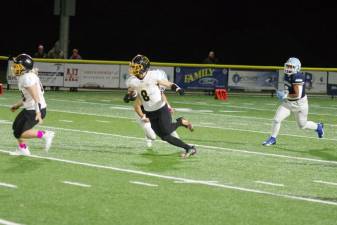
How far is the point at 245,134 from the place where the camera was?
55.6 ft

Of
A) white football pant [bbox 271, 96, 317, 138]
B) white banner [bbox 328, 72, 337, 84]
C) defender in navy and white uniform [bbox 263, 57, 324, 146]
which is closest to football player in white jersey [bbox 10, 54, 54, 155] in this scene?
defender in navy and white uniform [bbox 263, 57, 324, 146]

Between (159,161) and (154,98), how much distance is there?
3.20 ft

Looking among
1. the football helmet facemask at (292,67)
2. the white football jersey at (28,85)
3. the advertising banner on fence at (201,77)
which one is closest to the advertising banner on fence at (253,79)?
the advertising banner on fence at (201,77)

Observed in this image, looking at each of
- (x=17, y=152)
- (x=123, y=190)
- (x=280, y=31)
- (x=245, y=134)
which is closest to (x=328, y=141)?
(x=245, y=134)

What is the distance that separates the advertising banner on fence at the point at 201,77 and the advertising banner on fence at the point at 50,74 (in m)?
3.93

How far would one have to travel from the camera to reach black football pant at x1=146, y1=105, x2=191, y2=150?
1292 cm

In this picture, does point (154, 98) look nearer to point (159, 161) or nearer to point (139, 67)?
point (139, 67)

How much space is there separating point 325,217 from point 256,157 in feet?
15.4

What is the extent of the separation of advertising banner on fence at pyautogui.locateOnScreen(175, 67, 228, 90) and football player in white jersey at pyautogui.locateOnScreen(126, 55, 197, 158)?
16.4m

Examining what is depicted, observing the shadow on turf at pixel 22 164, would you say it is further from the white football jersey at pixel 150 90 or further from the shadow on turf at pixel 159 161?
the white football jersey at pixel 150 90

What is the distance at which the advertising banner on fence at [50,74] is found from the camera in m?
28.6

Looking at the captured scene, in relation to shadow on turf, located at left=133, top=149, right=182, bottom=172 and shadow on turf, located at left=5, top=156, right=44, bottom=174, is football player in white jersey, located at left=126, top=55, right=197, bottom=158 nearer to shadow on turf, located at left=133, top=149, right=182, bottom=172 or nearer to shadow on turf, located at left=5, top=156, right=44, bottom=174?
shadow on turf, located at left=133, top=149, right=182, bottom=172

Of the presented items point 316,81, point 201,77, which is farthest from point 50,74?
point 316,81

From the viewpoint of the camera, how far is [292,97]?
15.4m
